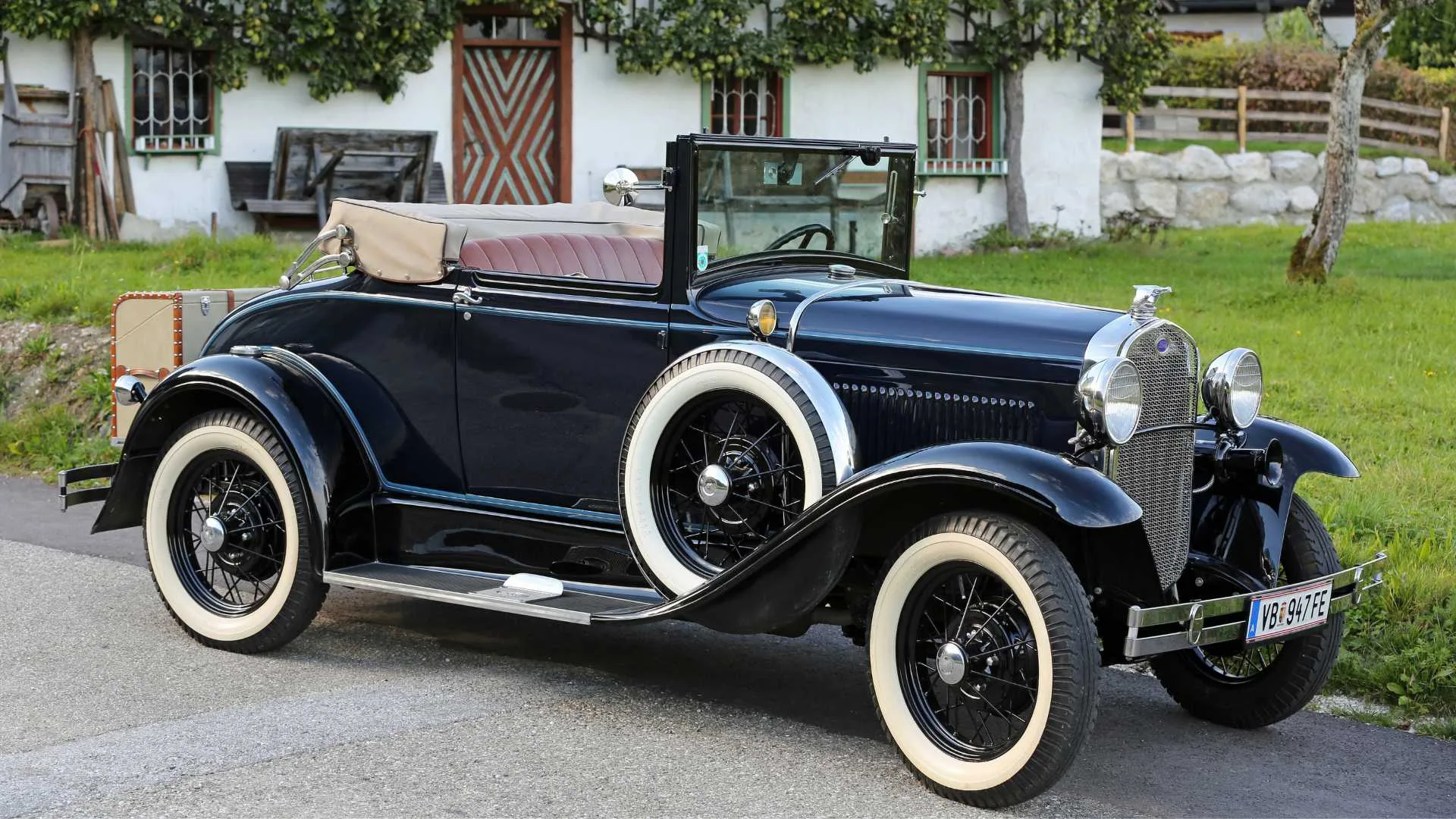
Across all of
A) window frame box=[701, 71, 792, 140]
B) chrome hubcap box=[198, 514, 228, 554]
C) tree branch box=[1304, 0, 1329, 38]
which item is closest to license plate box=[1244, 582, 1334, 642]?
chrome hubcap box=[198, 514, 228, 554]

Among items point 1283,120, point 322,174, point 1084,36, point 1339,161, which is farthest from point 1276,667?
point 1283,120

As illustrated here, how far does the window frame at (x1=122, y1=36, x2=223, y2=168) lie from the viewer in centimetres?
1406


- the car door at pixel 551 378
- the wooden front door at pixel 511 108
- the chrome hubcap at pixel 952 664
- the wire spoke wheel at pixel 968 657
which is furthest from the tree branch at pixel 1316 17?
the chrome hubcap at pixel 952 664

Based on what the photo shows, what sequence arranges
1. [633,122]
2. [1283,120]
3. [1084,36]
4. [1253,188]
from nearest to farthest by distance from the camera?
[633,122] < [1084,36] < [1253,188] < [1283,120]

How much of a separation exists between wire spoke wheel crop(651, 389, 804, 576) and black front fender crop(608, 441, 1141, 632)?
0.51 feet

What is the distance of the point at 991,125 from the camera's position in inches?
712

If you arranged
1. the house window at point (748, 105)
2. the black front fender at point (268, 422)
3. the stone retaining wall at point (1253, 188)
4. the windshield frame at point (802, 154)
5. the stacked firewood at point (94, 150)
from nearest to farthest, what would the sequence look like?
the windshield frame at point (802, 154)
the black front fender at point (268, 422)
the stacked firewood at point (94, 150)
the house window at point (748, 105)
the stone retaining wall at point (1253, 188)

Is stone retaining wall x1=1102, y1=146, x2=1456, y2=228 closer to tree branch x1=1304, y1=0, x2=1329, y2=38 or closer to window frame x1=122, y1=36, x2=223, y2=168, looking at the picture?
tree branch x1=1304, y1=0, x2=1329, y2=38

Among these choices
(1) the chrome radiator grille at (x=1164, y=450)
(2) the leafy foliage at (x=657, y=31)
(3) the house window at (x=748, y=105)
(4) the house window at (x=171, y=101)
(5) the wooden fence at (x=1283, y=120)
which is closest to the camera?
(1) the chrome radiator grille at (x=1164, y=450)

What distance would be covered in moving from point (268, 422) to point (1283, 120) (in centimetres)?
2201

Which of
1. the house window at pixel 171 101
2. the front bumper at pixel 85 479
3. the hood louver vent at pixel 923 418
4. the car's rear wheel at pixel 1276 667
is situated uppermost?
the house window at pixel 171 101

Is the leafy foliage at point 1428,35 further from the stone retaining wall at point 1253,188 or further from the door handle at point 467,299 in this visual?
the door handle at point 467,299

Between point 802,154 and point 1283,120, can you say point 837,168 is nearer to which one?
point 802,154

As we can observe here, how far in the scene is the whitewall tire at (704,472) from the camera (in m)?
4.49
